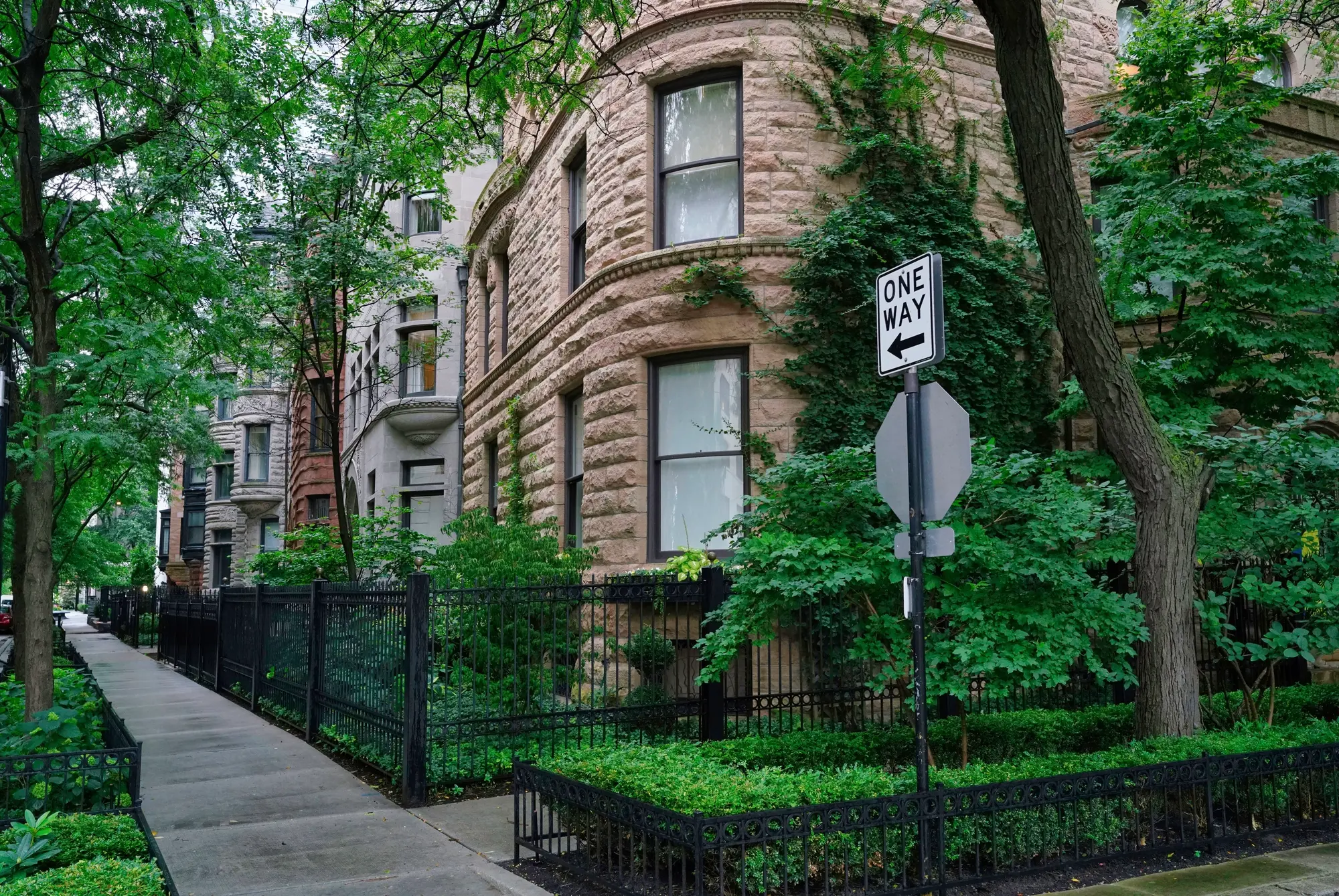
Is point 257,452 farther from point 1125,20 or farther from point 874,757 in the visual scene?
point 874,757

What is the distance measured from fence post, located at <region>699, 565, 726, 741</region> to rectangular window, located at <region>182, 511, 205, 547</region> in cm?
5593

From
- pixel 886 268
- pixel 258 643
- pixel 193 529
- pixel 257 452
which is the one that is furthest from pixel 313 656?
pixel 193 529

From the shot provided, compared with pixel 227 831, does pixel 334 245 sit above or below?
above

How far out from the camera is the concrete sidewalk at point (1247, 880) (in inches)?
246

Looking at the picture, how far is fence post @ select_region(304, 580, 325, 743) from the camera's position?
12203mm

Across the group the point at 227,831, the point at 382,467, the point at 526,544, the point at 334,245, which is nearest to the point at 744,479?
the point at 526,544

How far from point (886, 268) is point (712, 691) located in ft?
18.8

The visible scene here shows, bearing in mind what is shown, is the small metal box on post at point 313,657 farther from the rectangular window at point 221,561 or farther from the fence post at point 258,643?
the rectangular window at point 221,561

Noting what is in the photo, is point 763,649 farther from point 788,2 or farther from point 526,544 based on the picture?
point 788,2

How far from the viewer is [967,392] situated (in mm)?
13086

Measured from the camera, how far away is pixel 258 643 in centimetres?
1560

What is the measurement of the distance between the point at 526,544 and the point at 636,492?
1.95m

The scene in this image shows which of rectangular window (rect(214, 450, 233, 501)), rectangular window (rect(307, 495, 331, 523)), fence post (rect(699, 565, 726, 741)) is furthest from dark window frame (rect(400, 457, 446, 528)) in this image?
rectangular window (rect(214, 450, 233, 501))

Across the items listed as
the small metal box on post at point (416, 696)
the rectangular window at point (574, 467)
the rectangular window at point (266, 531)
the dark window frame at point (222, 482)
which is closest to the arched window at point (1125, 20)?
the rectangular window at point (574, 467)
